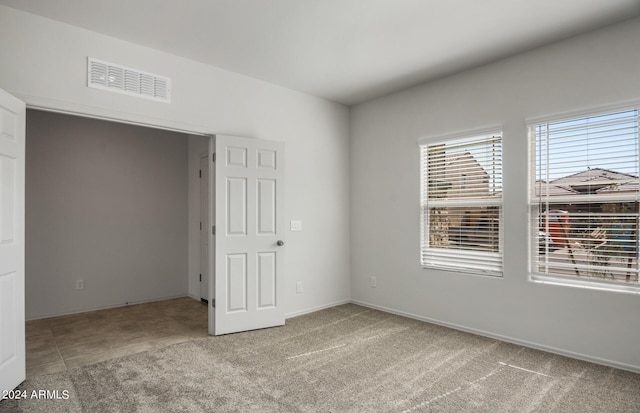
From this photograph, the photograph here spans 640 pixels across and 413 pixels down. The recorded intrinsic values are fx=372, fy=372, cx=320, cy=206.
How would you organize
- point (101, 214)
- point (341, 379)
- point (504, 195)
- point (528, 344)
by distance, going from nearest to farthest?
point (341, 379), point (528, 344), point (504, 195), point (101, 214)

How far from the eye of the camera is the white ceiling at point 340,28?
108 inches

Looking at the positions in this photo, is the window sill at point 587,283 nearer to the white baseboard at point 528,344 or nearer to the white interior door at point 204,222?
the white baseboard at point 528,344

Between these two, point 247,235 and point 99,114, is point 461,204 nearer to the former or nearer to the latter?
point 247,235

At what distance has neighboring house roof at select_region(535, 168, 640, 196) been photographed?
300 cm

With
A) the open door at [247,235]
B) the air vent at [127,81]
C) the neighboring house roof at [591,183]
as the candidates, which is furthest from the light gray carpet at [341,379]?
the air vent at [127,81]

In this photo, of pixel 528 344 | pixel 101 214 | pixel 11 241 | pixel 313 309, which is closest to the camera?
pixel 11 241

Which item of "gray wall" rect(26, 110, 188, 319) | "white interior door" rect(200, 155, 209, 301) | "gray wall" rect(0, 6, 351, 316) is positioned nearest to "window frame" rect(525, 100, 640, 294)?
"gray wall" rect(0, 6, 351, 316)

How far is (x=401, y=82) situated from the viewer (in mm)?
4340

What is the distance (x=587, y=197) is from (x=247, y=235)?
10.5ft

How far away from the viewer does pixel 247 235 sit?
157 inches

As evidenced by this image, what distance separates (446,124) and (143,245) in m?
4.41

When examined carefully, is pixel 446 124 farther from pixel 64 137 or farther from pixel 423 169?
pixel 64 137

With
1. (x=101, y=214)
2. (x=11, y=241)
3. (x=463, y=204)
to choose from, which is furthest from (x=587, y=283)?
(x=101, y=214)

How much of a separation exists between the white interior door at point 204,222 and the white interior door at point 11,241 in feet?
8.99
